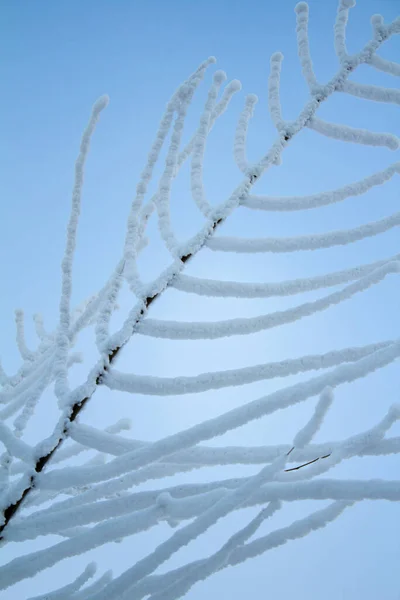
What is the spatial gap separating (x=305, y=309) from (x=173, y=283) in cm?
44

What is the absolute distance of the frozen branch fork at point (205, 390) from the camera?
47.7 inches

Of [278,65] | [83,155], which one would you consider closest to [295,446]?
[83,155]

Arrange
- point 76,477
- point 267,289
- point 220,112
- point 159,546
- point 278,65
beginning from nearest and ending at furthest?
point 159,546, point 76,477, point 267,289, point 278,65, point 220,112

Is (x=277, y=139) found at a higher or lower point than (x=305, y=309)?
higher

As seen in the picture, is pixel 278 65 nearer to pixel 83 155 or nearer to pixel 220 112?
pixel 220 112

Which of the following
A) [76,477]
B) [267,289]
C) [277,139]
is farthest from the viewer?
[277,139]

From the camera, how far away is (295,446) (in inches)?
48.9

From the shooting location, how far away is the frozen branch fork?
1212 mm

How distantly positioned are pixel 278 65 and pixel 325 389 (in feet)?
4.23

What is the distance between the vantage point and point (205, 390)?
1.35 m

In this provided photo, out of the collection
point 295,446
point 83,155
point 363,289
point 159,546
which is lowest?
point 159,546

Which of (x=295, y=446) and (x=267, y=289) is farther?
(x=267, y=289)

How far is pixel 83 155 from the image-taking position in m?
1.74

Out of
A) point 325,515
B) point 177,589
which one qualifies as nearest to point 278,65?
point 325,515
